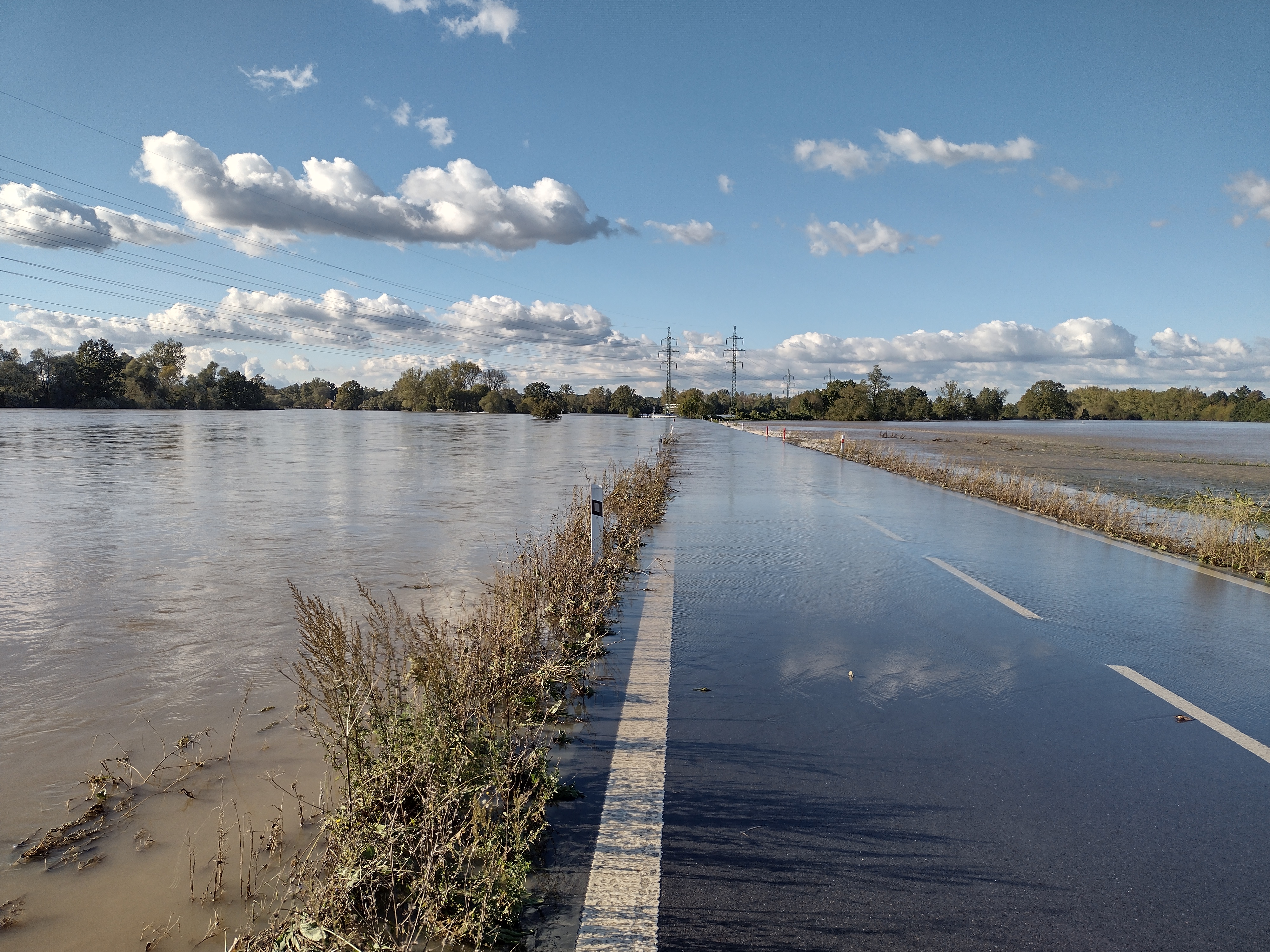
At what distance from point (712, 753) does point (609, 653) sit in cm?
208

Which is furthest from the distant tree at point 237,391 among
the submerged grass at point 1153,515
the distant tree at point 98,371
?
the submerged grass at point 1153,515

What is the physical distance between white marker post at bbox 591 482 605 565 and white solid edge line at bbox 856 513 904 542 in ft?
17.4

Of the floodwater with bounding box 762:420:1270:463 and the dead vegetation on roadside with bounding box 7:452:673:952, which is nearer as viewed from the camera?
the dead vegetation on roadside with bounding box 7:452:673:952

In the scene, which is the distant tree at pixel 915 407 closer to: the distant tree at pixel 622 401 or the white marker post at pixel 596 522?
the distant tree at pixel 622 401

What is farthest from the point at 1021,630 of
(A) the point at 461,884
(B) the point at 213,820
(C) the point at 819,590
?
(B) the point at 213,820

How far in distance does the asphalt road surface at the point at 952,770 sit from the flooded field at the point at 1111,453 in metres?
16.8

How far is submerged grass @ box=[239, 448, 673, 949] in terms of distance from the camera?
284cm

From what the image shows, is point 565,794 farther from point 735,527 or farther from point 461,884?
point 735,527

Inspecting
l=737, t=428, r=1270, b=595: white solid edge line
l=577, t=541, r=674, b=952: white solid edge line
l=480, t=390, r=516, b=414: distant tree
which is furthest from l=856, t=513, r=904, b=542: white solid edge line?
l=480, t=390, r=516, b=414: distant tree

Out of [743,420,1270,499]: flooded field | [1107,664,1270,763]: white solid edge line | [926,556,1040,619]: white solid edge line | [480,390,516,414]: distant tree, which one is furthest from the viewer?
[480,390,516,414]: distant tree

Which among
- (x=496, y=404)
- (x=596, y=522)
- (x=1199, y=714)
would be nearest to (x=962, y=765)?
(x=1199, y=714)

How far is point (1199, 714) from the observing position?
5184 mm

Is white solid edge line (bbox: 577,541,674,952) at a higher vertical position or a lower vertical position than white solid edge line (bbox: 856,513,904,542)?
lower

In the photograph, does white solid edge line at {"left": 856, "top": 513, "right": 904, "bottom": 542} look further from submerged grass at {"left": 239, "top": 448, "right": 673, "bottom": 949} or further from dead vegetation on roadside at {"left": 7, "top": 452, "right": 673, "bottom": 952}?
dead vegetation on roadside at {"left": 7, "top": 452, "right": 673, "bottom": 952}
